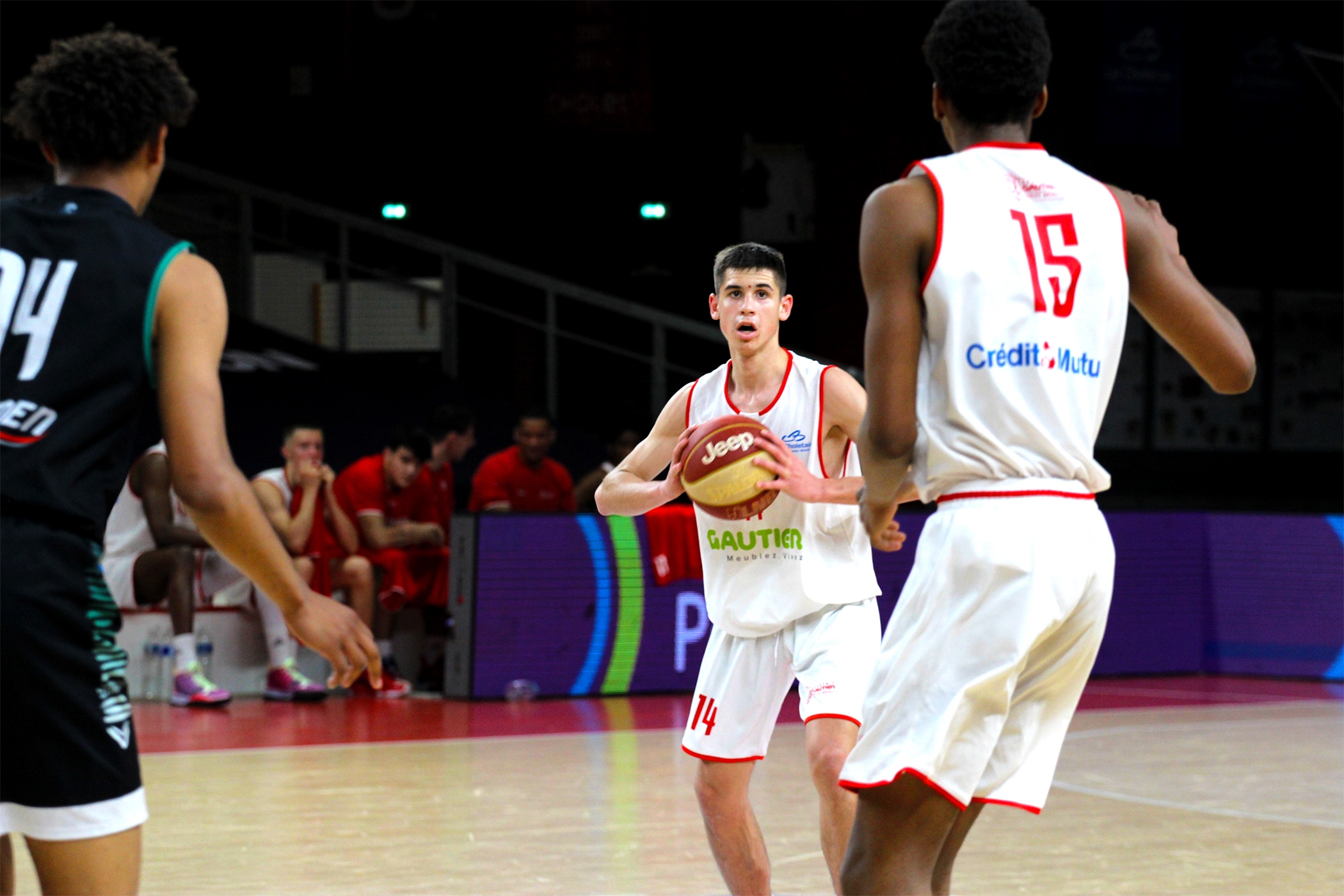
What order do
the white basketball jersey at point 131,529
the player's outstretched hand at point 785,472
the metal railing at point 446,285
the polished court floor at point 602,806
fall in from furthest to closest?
1. the metal railing at point 446,285
2. the white basketball jersey at point 131,529
3. the polished court floor at point 602,806
4. the player's outstretched hand at point 785,472

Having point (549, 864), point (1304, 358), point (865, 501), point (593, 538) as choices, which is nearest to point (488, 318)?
point (593, 538)

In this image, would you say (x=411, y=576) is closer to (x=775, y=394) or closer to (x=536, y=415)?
(x=536, y=415)

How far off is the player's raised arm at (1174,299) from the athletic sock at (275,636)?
26.8 feet

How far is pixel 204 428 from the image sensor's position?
252cm

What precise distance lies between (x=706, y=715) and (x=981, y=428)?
6.22 ft

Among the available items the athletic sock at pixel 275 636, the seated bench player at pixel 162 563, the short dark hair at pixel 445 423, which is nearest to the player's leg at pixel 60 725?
the seated bench player at pixel 162 563

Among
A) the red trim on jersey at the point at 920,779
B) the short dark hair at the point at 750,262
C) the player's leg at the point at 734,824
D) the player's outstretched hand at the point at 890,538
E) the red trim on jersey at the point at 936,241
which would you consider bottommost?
the player's leg at the point at 734,824

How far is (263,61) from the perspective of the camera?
19031 mm

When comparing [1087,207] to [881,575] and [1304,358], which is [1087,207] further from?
[1304,358]

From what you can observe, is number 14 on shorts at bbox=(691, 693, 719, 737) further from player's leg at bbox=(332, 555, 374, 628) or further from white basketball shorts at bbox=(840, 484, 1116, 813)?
player's leg at bbox=(332, 555, 374, 628)

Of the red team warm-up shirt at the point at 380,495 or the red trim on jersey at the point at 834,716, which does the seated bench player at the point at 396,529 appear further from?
the red trim on jersey at the point at 834,716

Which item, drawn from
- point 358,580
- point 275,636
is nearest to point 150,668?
point 275,636

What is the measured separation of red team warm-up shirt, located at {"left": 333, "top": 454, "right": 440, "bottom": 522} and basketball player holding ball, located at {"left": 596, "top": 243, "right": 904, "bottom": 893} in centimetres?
629

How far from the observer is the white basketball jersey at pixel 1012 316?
114 inches
